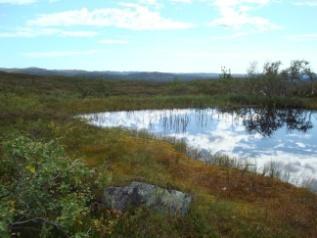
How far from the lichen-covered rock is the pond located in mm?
10363

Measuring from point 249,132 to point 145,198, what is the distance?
27.6 m

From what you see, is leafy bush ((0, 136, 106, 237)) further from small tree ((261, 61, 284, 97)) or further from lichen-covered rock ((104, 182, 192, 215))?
small tree ((261, 61, 284, 97))

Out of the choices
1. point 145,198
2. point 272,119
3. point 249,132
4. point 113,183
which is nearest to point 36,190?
point 145,198

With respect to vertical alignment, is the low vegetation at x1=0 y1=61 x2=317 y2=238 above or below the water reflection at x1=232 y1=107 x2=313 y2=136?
above

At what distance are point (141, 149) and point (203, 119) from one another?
2312 centimetres

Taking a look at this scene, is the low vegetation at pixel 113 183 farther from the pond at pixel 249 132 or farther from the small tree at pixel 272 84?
the small tree at pixel 272 84

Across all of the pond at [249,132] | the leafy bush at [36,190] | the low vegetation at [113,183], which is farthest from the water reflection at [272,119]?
the leafy bush at [36,190]

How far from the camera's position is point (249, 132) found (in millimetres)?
38000

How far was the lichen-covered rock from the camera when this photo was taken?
38.2ft

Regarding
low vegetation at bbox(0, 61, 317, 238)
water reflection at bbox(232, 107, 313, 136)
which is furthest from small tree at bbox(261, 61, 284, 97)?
low vegetation at bbox(0, 61, 317, 238)

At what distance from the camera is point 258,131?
127 ft

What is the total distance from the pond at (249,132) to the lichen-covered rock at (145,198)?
10.4 meters

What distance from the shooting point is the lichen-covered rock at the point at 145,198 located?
11633 mm

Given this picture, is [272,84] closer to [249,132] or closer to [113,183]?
[249,132]
